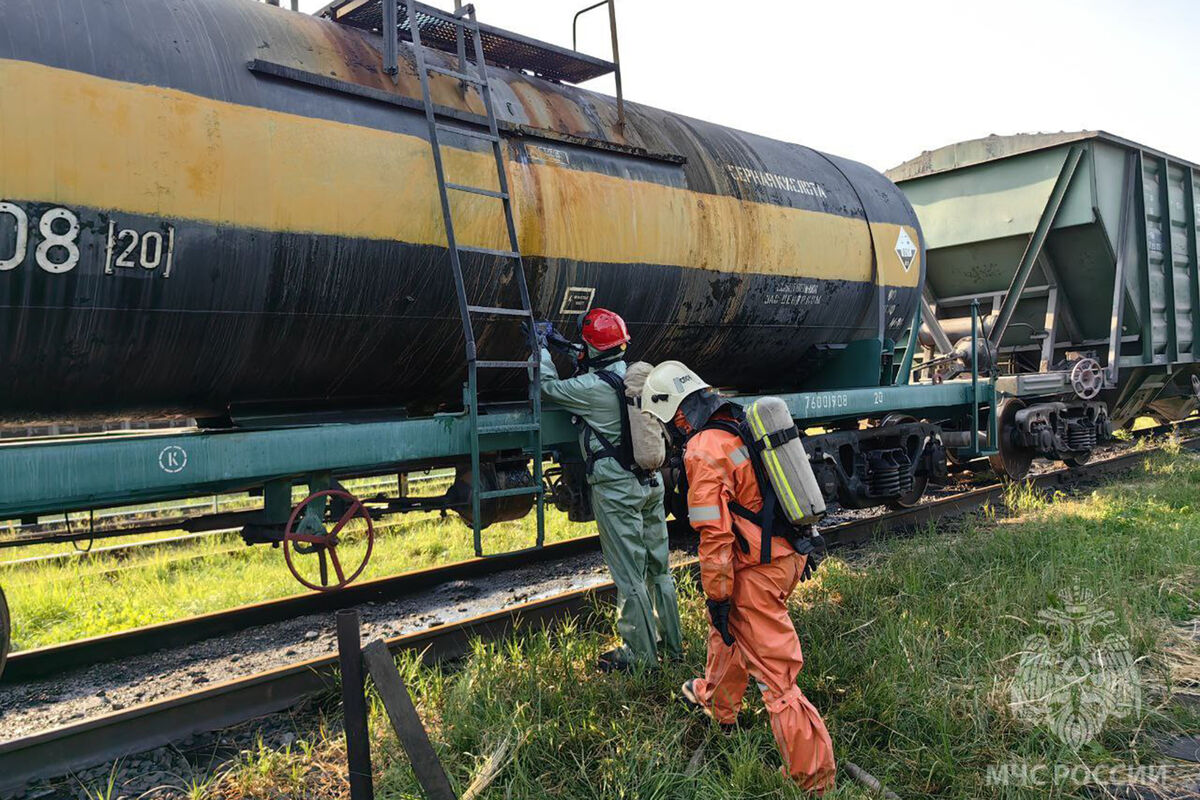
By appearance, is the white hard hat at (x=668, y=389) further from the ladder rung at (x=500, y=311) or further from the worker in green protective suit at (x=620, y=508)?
the ladder rung at (x=500, y=311)

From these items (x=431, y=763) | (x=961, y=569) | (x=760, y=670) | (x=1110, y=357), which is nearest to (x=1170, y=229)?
(x=1110, y=357)

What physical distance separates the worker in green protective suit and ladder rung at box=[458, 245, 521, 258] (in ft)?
→ 1.79

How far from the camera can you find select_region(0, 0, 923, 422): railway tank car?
340 cm

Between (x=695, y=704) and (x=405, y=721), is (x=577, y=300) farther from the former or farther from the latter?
(x=405, y=721)

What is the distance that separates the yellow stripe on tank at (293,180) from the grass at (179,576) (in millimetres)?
3219

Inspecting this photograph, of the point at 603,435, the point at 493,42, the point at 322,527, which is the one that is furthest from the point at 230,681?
the point at 493,42

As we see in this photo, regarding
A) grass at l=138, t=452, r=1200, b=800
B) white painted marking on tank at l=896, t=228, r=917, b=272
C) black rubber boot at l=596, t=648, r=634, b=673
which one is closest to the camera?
grass at l=138, t=452, r=1200, b=800

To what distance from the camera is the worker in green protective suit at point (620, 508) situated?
433cm

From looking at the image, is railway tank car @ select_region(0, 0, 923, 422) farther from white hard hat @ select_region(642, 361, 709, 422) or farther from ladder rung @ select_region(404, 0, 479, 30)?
white hard hat @ select_region(642, 361, 709, 422)

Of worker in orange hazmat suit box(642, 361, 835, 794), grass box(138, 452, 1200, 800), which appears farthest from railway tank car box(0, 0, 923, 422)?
grass box(138, 452, 1200, 800)

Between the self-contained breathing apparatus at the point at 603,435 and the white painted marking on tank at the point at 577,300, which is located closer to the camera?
the self-contained breathing apparatus at the point at 603,435

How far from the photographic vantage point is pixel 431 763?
268cm

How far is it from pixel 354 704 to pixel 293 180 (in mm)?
2502

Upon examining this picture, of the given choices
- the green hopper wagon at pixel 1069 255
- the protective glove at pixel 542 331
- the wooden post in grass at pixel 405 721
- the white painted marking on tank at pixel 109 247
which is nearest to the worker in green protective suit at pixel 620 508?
the protective glove at pixel 542 331
